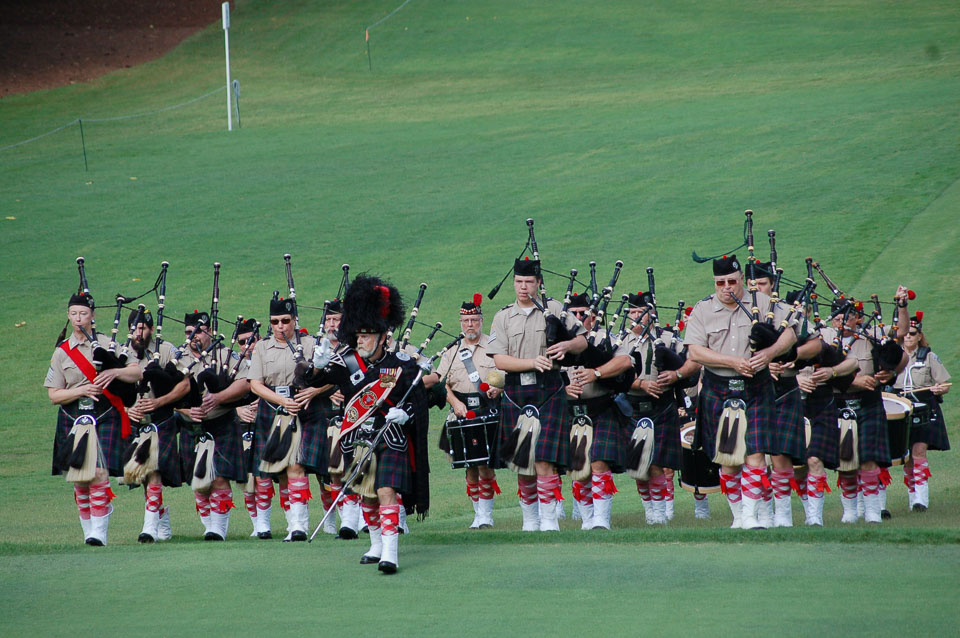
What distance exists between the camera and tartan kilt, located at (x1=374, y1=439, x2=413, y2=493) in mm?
6199

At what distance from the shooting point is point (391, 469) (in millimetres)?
6219

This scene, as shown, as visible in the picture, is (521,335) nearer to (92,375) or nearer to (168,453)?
(168,453)

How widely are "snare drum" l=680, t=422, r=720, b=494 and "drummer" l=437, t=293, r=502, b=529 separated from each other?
1418 millimetres

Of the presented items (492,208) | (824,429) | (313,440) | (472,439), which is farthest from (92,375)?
(492,208)

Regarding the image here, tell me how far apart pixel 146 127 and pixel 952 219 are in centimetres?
1865

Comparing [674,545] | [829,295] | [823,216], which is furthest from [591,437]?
[823,216]

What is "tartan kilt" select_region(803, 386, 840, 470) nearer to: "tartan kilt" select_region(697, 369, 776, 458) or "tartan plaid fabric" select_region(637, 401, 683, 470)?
"tartan plaid fabric" select_region(637, 401, 683, 470)

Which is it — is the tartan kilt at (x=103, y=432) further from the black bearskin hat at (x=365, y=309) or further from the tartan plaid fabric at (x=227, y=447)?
the black bearskin hat at (x=365, y=309)

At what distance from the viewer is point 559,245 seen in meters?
19.4

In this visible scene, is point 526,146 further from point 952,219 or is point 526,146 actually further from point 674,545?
point 674,545

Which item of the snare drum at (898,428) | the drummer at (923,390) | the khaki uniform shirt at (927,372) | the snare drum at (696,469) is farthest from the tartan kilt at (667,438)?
the khaki uniform shirt at (927,372)

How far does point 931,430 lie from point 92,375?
6.54 metres

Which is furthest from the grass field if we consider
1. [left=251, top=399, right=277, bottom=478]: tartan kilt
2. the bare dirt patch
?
the bare dirt patch

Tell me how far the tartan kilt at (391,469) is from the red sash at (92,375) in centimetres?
265
